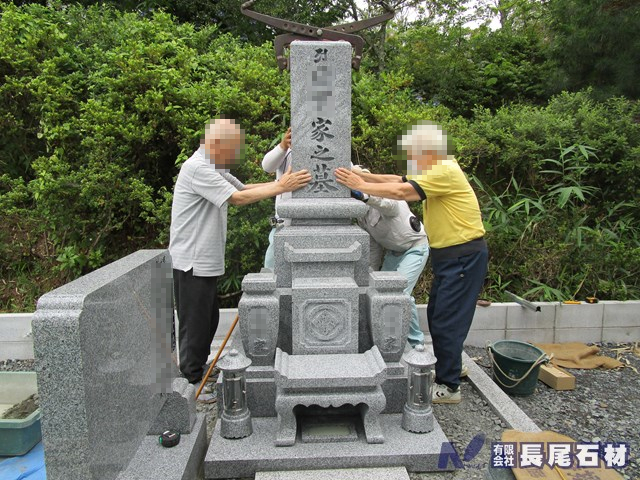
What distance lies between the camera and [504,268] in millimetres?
5184

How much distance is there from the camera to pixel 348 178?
3266 mm

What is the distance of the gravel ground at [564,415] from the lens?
2.88 metres

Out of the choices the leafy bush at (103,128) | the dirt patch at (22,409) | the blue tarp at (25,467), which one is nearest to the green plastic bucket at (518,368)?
the leafy bush at (103,128)

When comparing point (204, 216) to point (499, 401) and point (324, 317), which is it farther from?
point (499, 401)

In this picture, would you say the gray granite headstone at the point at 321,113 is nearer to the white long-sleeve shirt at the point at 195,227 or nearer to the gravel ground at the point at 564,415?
the white long-sleeve shirt at the point at 195,227

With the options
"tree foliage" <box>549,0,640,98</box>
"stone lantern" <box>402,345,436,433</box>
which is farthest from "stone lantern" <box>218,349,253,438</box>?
"tree foliage" <box>549,0,640,98</box>

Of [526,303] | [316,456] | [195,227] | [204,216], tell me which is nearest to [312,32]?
[204,216]

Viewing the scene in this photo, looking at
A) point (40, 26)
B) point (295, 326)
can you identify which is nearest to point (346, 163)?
point (295, 326)

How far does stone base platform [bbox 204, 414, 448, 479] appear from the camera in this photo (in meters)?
2.61

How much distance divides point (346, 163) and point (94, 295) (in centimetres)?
202

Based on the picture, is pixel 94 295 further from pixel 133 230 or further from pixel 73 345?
pixel 133 230

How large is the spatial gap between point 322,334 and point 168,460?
1204 millimetres

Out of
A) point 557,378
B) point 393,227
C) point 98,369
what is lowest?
point 557,378

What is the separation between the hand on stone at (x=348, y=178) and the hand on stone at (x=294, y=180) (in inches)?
8.8
